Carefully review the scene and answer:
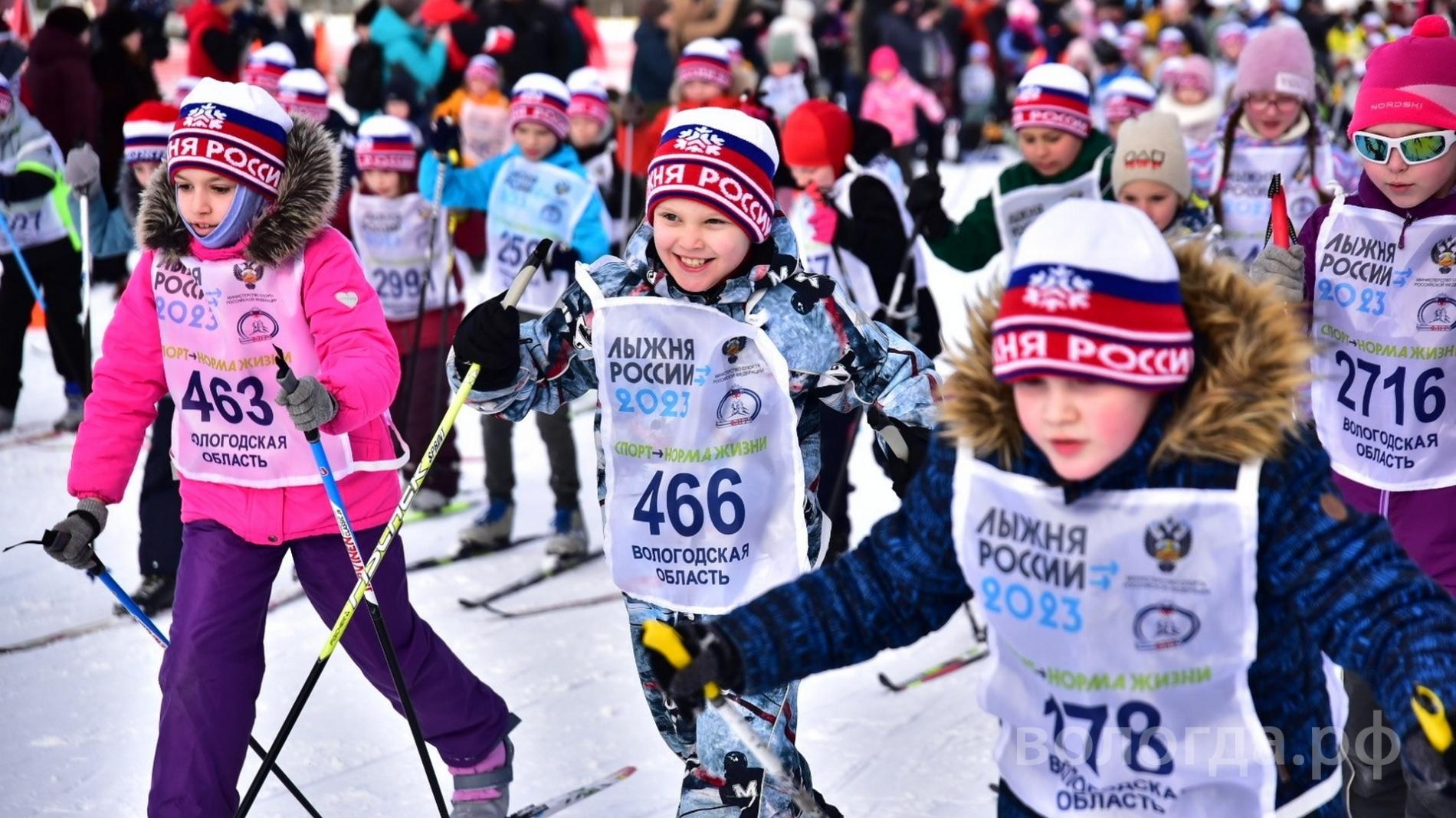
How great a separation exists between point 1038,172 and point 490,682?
2982 mm

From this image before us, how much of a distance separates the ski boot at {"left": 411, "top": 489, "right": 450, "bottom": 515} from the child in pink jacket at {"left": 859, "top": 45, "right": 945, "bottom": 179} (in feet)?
31.2

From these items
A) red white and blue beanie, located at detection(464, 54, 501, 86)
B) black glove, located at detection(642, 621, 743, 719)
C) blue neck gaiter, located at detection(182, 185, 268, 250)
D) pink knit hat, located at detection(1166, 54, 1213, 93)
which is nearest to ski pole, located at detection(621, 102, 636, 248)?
red white and blue beanie, located at detection(464, 54, 501, 86)

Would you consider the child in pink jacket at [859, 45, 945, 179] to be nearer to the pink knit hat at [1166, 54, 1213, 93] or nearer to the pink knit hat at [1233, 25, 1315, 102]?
the pink knit hat at [1166, 54, 1213, 93]

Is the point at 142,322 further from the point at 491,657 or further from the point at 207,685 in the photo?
the point at 491,657

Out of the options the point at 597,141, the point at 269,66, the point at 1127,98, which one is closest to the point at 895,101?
the point at 1127,98

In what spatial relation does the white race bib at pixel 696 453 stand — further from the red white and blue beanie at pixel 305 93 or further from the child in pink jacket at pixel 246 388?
the red white and blue beanie at pixel 305 93

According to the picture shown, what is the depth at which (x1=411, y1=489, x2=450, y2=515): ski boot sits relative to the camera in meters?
7.84

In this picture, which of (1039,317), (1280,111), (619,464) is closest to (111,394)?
(619,464)

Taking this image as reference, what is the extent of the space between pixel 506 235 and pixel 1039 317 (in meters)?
5.18

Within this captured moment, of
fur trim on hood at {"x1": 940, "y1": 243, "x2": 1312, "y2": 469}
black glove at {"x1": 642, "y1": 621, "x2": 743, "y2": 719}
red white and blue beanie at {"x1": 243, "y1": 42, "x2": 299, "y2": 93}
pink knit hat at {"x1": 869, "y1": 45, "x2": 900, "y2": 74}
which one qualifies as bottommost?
black glove at {"x1": 642, "y1": 621, "x2": 743, "y2": 719}

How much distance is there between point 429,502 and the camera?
25.8ft

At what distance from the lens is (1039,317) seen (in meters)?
2.32

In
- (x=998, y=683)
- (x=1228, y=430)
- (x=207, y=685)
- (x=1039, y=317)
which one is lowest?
(x=207, y=685)

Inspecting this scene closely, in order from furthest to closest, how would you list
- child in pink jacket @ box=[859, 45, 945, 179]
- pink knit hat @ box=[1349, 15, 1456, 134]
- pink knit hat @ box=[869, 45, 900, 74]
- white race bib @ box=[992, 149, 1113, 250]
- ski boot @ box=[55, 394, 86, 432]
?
1. pink knit hat @ box=[869, 45, 900, 74]
2. child in pink jacket @ box=[859, 45, 945, 179]
3. ski boot @ box=[55, 394, 86, 432]
4. white race bib @ box=[992, 149, 1113, 250]
5. pink knit hat @ box=[1349, 15, 1456, 134]
